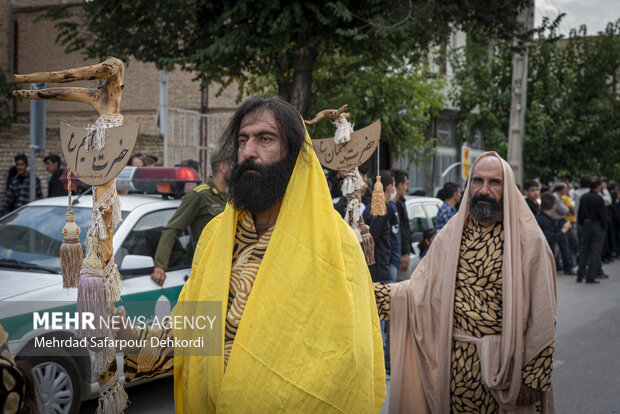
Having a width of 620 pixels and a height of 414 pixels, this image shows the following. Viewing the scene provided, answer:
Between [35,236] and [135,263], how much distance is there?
3.62ft

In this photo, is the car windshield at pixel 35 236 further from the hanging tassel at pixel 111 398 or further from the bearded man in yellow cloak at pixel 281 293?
the bearded man in yellow cloak at pixel 281 293

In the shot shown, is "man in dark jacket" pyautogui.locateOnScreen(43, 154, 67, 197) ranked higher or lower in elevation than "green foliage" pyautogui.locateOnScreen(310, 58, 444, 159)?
lower

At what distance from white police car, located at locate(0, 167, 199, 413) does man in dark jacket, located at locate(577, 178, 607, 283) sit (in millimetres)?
9352

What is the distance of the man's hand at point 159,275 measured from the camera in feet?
18.6

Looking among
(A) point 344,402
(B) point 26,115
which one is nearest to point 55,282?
(A) point 344,402

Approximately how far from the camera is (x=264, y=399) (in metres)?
2.61

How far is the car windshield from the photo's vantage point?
5.52 m

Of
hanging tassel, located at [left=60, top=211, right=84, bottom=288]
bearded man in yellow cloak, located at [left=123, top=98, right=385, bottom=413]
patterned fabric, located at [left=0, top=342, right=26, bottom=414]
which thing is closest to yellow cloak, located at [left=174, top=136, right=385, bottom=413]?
bearded man in yellow cloak, located at [left=123, top=98, right=385, bottom=413]

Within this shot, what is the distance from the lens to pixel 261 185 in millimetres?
2877

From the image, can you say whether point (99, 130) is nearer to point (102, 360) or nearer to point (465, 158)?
point (102, 360)

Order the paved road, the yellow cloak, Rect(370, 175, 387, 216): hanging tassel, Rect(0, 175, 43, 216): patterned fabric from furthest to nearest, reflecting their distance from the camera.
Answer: Rect(0, 175, 43, 216): patterned fabric → the paved road → Rect(370, 175, 387, 216): hanging tassel → the yellow cloak

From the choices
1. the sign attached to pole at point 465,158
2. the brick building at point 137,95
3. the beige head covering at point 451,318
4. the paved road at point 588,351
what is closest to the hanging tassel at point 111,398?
the beige head covering at point 451,318

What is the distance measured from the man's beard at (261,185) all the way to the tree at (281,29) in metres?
7.72

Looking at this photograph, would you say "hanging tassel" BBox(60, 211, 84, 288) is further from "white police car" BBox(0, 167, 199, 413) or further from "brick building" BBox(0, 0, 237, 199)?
"brick building" BBox(0, 0, 237, 199)
